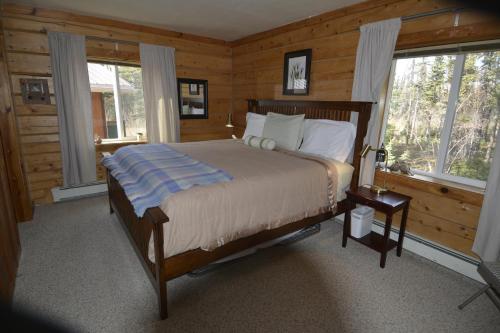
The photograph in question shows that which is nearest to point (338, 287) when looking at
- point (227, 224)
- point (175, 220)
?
point (227, 224)

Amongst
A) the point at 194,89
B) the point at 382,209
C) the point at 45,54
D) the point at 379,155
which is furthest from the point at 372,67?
the point at 45,54

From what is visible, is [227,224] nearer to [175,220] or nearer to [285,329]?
[175,220]

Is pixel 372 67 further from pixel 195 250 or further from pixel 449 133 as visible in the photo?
pixel 195 250

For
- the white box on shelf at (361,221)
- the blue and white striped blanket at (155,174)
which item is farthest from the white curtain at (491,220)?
the blue and white striped blanket at (155,174)

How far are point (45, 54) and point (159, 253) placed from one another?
3.12m

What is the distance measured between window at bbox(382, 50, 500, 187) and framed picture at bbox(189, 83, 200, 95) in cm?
295

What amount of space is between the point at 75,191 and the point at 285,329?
133 inches

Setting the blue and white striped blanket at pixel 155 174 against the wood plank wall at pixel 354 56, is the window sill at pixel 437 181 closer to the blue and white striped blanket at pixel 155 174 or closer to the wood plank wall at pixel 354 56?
the wood plank wall at pixel 354 56

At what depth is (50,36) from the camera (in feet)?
10.6

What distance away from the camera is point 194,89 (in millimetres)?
4531

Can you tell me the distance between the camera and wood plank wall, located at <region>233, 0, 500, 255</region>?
2.24 m

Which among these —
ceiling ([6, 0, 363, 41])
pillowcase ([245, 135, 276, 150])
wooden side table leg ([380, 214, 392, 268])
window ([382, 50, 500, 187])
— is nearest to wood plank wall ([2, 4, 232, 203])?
ceiling ([6, 0, 363, 41])

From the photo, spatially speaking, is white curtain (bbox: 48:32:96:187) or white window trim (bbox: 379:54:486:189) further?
white curtain (bbox: 48:32:96:187)

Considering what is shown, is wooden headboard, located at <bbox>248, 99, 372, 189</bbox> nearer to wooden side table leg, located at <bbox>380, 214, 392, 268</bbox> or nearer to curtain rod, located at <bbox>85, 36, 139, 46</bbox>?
wooden side table leg, located at <bbox>380, 214, 392, 268</bbox>
